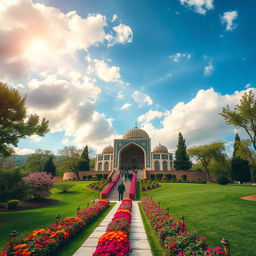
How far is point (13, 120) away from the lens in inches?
556

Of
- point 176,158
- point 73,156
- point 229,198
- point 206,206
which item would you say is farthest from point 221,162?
point 73,156

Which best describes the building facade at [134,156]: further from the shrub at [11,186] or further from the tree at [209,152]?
the shrub at [11,186]

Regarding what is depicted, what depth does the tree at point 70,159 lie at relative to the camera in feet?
122

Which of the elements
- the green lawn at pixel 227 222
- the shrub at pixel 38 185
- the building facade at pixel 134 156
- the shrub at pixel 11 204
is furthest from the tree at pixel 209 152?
the shrub at pixel 11 204

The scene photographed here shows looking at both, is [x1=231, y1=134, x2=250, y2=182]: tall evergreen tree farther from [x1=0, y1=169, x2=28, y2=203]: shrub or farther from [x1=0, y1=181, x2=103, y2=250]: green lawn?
[x1=0, y1=169, x2=28, y2=203]: shrub

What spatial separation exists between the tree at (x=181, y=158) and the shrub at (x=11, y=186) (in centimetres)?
3330

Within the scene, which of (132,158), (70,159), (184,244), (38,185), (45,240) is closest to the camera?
(184,244)

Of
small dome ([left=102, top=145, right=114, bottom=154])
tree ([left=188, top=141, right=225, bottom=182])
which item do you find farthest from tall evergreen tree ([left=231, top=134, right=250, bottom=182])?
small dome ([left=102, top=145, right=114, bottom=154])

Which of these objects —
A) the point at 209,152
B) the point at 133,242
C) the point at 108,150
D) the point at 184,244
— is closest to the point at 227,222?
the point at 184,244

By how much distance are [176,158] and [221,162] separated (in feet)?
33.2

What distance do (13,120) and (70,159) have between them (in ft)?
82.0

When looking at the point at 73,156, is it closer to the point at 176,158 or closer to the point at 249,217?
the point at 176,158

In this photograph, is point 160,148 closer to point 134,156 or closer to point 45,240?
point 134,156

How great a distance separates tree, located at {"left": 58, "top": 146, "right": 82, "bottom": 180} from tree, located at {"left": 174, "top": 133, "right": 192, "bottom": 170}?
2246 centimetres
